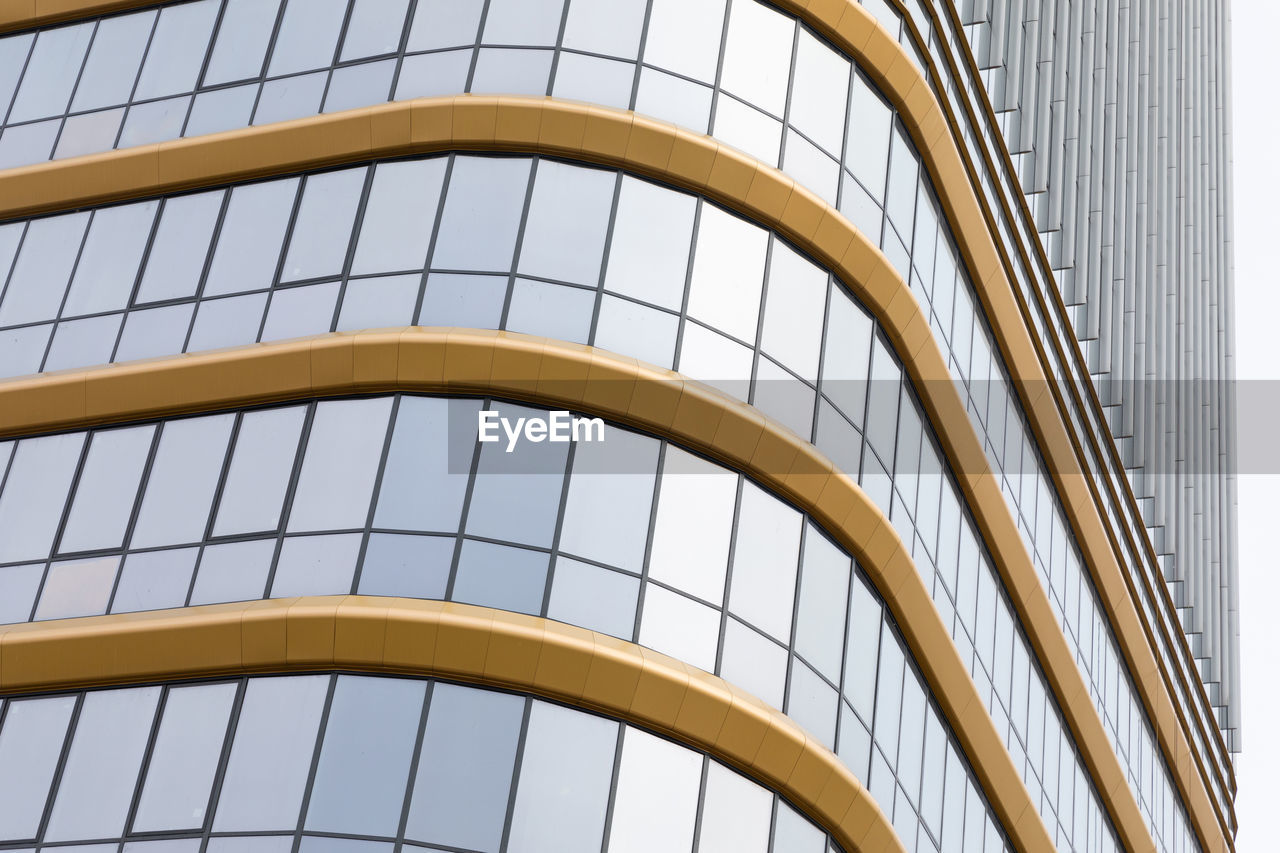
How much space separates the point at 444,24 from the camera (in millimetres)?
26594

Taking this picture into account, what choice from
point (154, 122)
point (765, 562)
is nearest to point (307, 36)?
point (154, 122)

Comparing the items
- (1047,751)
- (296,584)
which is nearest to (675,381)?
(296,584)

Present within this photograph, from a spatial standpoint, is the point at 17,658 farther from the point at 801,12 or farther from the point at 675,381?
the point at 801,12

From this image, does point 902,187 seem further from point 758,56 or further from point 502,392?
point 502,392

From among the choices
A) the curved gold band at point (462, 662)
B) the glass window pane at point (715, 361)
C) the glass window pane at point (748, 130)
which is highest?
the glass window pane at point (748, 130)

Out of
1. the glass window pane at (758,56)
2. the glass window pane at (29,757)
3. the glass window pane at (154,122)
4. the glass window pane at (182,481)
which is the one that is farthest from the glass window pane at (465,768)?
the glass window pane at (154,122)

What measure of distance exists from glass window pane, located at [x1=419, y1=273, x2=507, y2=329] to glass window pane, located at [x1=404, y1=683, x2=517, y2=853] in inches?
219

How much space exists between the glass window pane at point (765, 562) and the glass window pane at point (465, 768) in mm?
3761

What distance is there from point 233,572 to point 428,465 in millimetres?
3098

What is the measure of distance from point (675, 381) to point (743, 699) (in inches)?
183

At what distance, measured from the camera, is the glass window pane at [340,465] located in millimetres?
22641

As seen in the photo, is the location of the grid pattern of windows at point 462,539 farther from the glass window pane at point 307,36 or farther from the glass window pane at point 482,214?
the glass window pane at point 307,36

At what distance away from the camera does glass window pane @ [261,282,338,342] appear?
24.7m

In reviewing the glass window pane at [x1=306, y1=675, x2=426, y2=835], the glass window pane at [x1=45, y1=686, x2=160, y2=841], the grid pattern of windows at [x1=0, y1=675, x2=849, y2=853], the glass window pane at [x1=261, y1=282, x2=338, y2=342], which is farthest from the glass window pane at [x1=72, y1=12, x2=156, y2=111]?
the glass window pane at [x1=306, y1=675, x2=426, y2=835]
